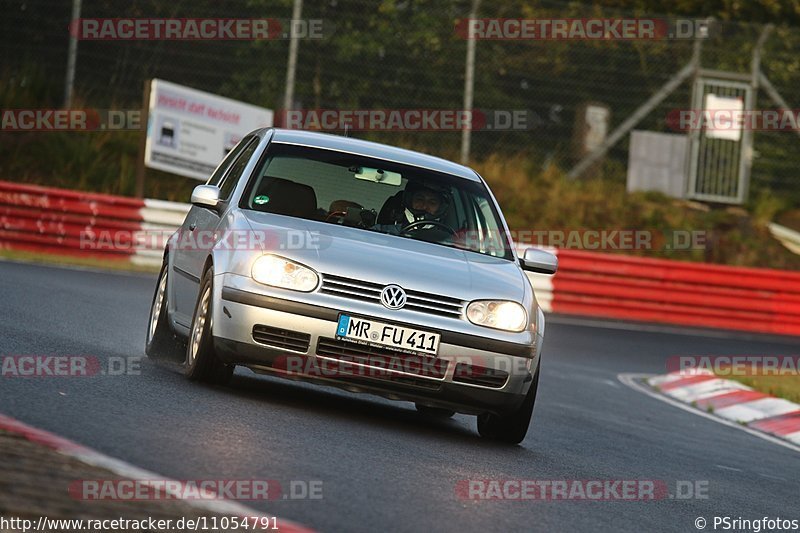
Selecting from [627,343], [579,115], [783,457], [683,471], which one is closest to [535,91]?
[579,115]

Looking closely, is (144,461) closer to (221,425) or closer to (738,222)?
(221,425)

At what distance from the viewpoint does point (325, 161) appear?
979 centimetres

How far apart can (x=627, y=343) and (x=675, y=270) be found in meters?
3.66

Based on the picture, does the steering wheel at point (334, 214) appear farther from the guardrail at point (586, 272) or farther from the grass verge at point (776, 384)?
the guardrail at point (586, 272)

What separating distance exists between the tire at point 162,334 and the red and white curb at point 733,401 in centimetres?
505

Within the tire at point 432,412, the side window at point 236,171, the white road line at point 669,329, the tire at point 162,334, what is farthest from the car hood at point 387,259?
the white road line at point 669,329

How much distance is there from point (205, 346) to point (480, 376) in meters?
1.50

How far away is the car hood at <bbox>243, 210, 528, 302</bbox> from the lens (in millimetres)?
8477

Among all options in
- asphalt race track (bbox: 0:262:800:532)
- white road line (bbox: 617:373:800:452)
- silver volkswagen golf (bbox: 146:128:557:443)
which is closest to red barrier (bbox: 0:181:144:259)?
asphalt race track (bbox: 0:262:800:532)

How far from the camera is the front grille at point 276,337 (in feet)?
27.6

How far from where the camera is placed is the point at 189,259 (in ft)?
31.7

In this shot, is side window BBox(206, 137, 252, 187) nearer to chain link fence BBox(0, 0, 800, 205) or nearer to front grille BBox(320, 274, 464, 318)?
front grille BBox(320, 274, 464, 318)

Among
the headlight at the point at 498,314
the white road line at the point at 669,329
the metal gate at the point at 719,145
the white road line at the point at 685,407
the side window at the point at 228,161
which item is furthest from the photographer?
the metal gate at the point at 719,145

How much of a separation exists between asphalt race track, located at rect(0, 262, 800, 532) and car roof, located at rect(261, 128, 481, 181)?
1.52m
